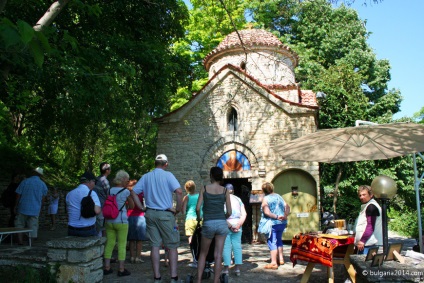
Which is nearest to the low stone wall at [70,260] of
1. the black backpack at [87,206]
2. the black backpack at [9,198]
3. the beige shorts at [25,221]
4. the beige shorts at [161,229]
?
the black backpack at [87,206]

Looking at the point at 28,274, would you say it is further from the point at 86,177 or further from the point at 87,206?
the point at 86,177

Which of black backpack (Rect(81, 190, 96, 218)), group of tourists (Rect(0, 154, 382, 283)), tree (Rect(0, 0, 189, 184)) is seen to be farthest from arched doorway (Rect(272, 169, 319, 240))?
black backpack (Rect(81, 190, 96, 218))

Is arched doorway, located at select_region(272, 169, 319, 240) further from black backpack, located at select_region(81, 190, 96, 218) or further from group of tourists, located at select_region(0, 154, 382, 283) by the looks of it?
black backpack, located at select_region(81, 190, 96, 218)

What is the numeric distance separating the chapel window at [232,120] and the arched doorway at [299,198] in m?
2.32

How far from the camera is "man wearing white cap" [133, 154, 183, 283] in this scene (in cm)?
512

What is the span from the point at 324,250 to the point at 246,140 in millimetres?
7779

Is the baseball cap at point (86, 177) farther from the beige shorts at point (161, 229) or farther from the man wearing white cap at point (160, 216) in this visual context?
the beige shorts at point (161, 229)

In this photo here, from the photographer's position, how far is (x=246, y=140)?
504 inches

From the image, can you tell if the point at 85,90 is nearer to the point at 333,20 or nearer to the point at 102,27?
the point at 102,27

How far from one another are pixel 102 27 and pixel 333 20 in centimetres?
2029

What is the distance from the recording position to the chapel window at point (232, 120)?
13172 mm

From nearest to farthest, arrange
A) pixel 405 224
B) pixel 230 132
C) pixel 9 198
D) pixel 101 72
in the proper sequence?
pixel 9 198 → pixel 101 72 → pixel 230 132 → pixel 405 224

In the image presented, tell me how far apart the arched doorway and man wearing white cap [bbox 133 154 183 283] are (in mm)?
7445

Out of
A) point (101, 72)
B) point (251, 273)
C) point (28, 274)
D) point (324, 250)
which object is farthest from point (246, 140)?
point (28, 274)
